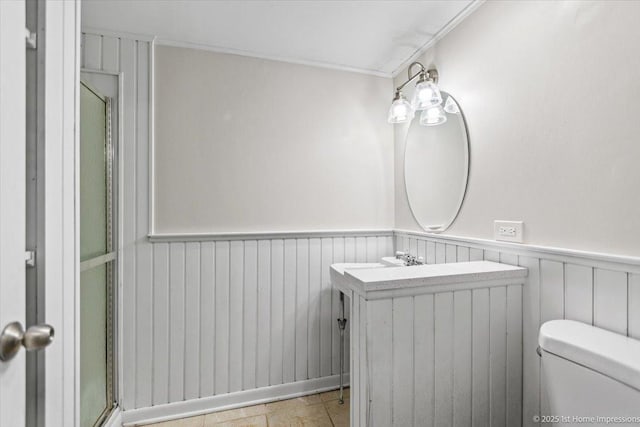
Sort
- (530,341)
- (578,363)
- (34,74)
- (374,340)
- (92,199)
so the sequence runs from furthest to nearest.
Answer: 1. (92,199)
2. (530,341)
3. (374,340)
4. (578,363)
5. (34,74)

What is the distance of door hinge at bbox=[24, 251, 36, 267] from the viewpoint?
0.63 m

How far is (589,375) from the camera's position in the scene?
2.97ft

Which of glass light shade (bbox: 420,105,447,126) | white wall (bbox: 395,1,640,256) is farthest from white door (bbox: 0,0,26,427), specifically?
glass light shade (bbox: 420,105,447,126)

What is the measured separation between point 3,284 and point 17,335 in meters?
0.09

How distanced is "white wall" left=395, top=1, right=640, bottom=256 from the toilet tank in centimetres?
30

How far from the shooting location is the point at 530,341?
1298 millimetres

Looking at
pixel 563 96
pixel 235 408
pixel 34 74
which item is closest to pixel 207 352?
pixel 235 408

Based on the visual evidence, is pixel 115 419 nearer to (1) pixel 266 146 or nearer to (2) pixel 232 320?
(2) pixel 232 320

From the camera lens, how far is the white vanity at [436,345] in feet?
3.66

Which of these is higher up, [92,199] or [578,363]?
[92,199]

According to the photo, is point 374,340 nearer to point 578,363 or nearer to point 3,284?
point 578,363

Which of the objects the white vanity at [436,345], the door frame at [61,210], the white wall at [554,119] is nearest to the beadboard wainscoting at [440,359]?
the white vanity at [436,345]

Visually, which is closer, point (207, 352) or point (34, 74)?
point (34, 74)

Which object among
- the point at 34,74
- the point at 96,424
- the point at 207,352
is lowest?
the point at 96,424
